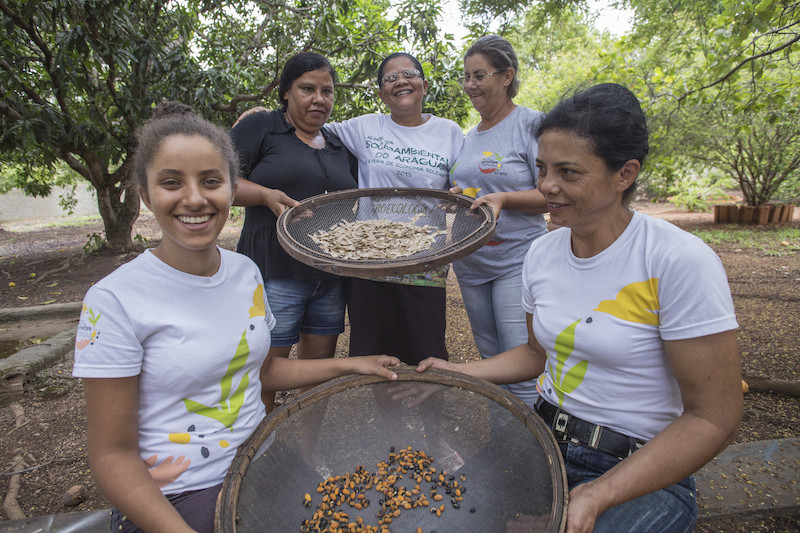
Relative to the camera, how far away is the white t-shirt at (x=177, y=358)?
1.27 m

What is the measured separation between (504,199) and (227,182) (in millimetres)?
1268

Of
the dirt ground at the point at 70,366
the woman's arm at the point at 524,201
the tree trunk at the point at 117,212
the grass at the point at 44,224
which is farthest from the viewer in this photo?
the grass at the point at 44,224

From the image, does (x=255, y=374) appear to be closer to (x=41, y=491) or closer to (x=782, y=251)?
(x=41, y=491)

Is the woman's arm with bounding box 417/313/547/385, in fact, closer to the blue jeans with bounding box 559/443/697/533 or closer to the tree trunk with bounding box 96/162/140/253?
the blue jeans with bounding box 559/443/697/533

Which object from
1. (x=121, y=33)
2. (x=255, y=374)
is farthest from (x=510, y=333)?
(x=121, y=33)

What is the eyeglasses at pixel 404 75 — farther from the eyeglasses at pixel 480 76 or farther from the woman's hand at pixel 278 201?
the woman's hand at pixel 278 201

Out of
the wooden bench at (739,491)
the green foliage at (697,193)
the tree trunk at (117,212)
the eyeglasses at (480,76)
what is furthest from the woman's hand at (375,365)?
the green foliage at (697,193)

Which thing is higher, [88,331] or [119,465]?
[88,331]

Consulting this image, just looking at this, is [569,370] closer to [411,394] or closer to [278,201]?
[411,394]

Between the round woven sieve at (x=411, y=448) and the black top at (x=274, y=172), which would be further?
the black top at (x=274, y=172)

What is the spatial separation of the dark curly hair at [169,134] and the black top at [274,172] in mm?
689

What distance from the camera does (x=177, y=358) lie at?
4.44ft

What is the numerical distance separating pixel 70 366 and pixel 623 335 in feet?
15.3

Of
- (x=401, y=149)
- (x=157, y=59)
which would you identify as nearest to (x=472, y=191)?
(x=401, y=149)
